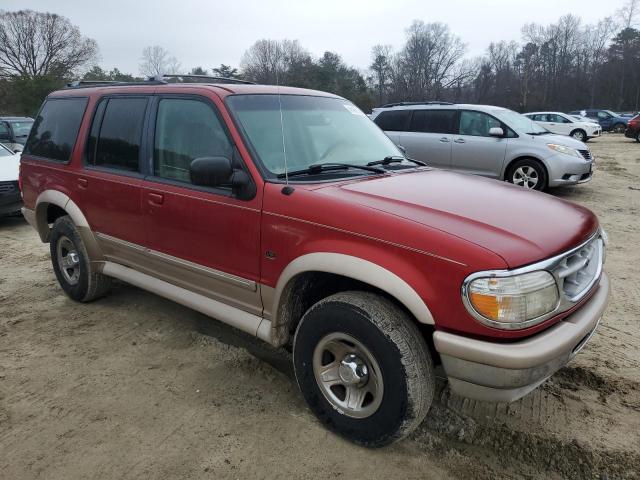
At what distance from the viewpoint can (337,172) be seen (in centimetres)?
312

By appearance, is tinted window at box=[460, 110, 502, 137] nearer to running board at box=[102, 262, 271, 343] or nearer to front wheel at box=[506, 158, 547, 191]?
front wheel at box=[506, 158, 547, 191]

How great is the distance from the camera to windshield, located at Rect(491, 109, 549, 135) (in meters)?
9.55

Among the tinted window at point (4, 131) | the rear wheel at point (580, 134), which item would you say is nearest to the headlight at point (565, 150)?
the tinted window at point (4, 131)

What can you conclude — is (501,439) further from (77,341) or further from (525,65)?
(525,65)

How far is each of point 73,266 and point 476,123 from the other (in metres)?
7.87

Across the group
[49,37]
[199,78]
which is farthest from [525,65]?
[199,78]

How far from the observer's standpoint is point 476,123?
31.7ft

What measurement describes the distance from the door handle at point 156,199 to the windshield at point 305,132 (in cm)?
83

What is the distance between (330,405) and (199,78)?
2.79 m

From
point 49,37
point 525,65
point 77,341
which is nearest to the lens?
point 77,341

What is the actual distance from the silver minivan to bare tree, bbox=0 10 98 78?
199 feet

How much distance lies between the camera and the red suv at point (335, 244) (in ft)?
7.22

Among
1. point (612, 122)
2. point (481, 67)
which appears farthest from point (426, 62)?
point (612, 122)

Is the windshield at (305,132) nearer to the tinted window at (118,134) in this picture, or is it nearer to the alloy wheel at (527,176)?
the tinted window at (118,134)
